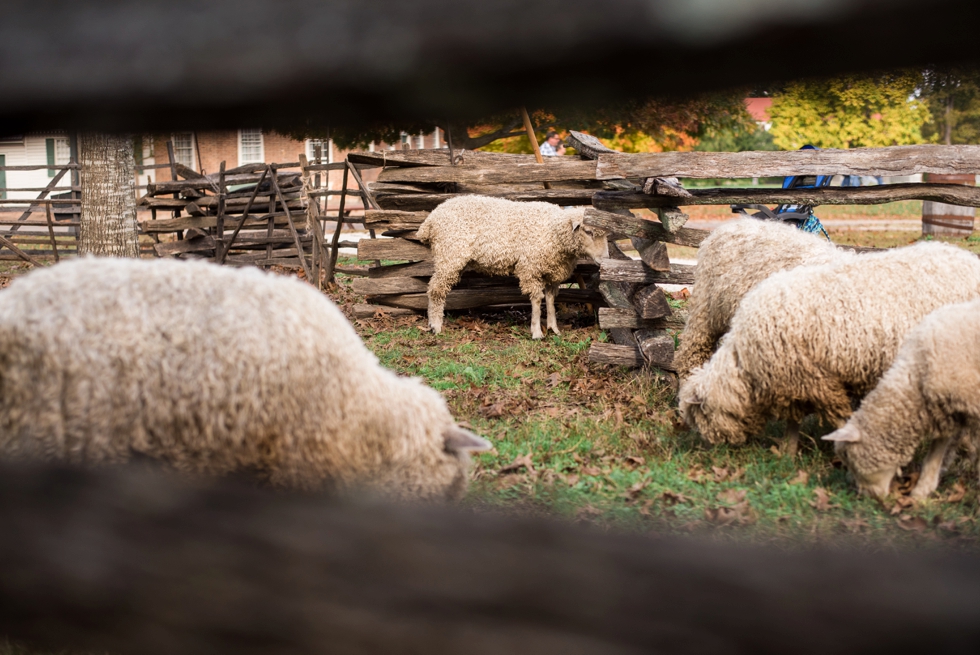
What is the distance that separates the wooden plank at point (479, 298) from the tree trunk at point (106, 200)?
4.50m

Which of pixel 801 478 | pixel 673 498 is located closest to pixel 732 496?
pixel 673 498

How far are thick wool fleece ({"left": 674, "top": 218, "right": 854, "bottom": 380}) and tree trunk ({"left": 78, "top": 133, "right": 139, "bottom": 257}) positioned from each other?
19.8 ft

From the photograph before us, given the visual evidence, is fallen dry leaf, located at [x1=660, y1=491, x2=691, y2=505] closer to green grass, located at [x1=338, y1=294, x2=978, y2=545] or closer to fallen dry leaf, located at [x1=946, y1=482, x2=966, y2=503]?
green grass, located at [x1=338, y1=294, x2=978, y2=545]

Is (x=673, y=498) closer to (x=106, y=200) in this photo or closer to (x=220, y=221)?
(x=106, y=200)

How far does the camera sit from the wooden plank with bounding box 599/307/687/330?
870cm

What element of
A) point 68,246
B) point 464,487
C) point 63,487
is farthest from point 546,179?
point 68,246

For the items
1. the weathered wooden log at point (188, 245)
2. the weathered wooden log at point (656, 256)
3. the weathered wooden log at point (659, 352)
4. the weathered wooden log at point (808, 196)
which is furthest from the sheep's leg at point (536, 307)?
the weathered wooden log at point (188, 245)

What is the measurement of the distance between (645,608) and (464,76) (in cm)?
48

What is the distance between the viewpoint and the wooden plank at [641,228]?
8172mm

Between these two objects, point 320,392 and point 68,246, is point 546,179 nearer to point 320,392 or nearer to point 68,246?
point 320,392

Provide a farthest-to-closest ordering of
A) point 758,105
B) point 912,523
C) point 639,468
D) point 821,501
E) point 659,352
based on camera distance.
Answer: point 758,105
point 659,352
point 639,468
point 821,501
point 912,523

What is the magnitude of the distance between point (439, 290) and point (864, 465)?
23.4 ft

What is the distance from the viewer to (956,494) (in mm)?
5023

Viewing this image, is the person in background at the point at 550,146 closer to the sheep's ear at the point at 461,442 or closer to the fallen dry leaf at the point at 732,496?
the fallen dry leaf at the point at 732,496
